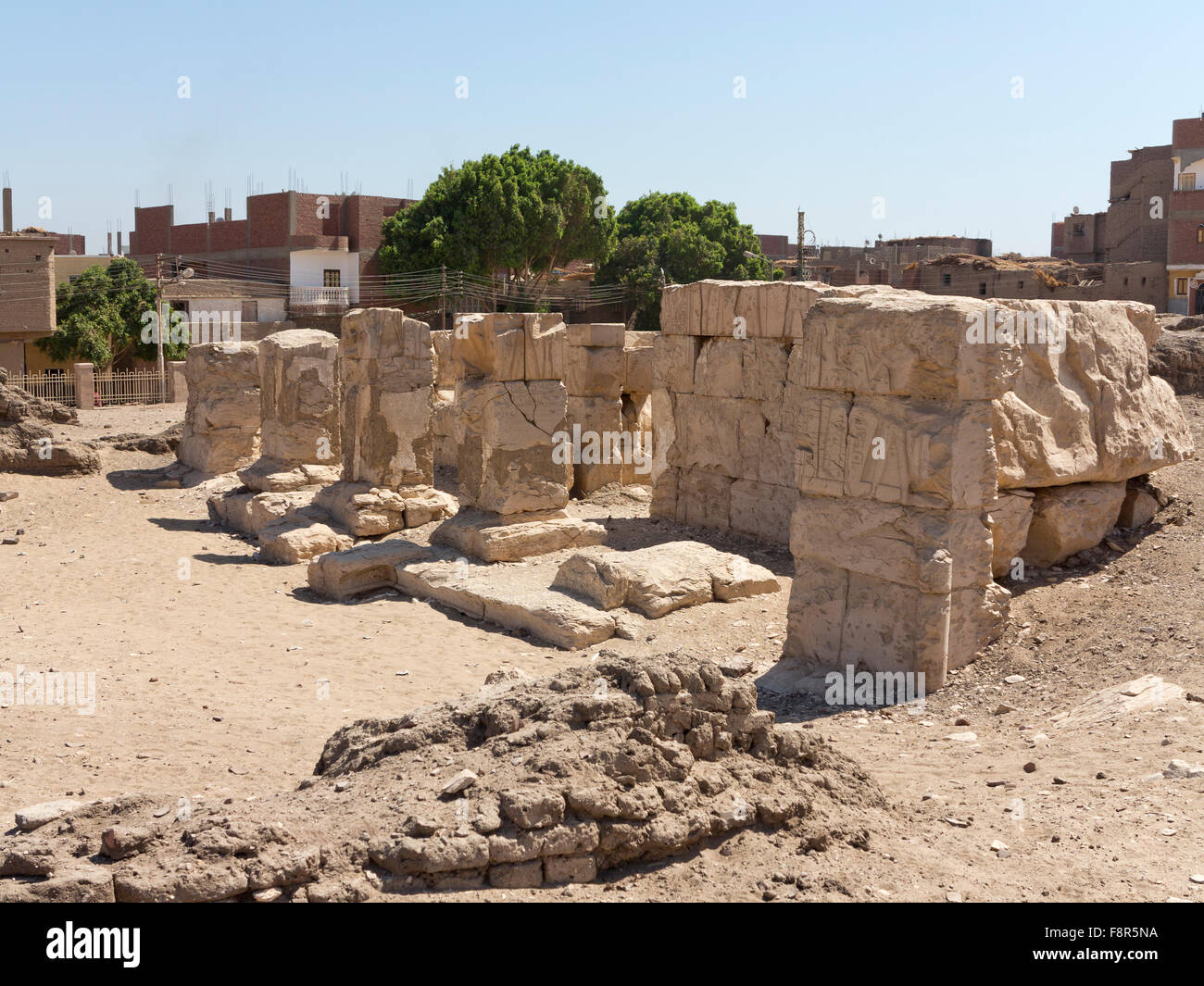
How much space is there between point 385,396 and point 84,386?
1385 cm

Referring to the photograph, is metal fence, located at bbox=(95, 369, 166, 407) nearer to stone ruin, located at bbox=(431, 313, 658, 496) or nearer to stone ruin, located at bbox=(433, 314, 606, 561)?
stone ruin, located at bbox=(431, 313, 658, 496)

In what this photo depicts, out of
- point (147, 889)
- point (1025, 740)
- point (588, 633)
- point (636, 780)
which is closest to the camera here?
point (147, 889)

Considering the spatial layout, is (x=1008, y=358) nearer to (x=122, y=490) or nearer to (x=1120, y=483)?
(x=1120, y=483)

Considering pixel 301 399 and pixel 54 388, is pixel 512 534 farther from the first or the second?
pixel 54 388

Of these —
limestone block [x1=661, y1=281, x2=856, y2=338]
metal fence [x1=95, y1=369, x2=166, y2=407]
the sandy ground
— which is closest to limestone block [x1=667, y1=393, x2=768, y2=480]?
limestone block [x1=661, y1=281, x2=856, y2=338]

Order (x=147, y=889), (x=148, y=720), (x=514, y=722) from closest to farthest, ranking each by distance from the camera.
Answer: (x=147, y=889)
(x=514, y=722)
(x=148, y=720)

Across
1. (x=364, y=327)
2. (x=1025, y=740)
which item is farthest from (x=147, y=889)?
(x=364, y=327)

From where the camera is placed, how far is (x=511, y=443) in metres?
9.87

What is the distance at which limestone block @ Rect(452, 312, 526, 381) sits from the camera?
387 inches

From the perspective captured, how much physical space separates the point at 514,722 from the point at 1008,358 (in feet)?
12.3

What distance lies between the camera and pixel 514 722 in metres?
4.32

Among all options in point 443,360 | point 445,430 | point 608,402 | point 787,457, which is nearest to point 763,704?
point 787,457

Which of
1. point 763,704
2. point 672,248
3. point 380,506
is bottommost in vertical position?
point 763,704

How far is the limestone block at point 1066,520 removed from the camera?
25.7 feet
